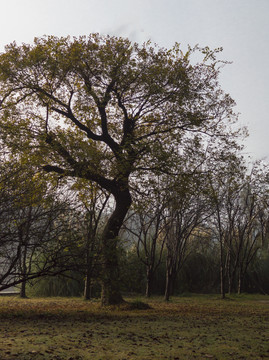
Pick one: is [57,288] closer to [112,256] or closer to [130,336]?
[112,256]

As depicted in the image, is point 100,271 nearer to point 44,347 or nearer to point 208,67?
point 44,347

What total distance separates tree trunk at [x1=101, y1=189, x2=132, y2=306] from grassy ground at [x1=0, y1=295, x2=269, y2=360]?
1.22 metres

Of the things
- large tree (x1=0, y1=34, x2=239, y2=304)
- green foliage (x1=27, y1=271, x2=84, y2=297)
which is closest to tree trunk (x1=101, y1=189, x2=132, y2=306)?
large tree (x1=0, y1=34, x2=239, y2=304)

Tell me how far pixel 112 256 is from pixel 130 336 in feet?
14.4

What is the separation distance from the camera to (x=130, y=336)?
7879mm

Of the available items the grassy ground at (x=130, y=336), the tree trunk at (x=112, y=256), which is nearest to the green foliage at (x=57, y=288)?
the tree trunk at (x=112, y=256)

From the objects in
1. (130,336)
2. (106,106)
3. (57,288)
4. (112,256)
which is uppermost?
(106,106)

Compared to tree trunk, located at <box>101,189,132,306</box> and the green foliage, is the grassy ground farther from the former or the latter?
the green foliage

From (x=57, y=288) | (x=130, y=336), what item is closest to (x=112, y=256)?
(x=130, y=336)

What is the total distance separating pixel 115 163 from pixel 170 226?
6.58 meters

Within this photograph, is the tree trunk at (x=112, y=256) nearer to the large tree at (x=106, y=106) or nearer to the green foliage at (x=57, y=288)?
the large tree at (x=106, y=106)

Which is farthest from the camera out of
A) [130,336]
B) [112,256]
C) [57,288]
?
[57,288]

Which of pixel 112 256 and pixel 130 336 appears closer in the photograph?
pixel 130 336

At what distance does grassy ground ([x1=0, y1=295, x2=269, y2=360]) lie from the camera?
612 centimetres
